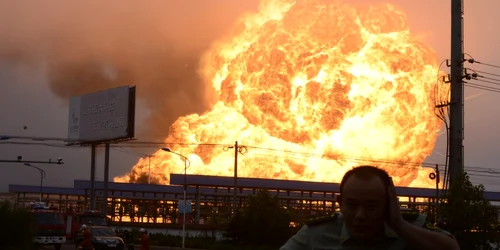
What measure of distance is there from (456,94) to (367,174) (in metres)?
25.5

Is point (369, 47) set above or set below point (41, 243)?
above

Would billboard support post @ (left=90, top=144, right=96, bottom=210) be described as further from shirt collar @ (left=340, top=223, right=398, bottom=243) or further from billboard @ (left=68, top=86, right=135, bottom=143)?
shirt collar @ (left=340, top=223, right=398, bottom=243)

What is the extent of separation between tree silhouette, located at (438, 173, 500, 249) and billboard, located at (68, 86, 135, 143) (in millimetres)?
53648

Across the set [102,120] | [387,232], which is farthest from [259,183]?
[387,232]

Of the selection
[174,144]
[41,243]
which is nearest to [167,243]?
[41,243]

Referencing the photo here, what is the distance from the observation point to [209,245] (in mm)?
57062

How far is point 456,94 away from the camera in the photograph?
27672mm

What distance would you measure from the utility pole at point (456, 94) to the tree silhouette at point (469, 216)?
2.47ft

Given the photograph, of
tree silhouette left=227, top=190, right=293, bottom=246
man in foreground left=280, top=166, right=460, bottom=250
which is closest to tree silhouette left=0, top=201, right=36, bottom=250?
tree silhouette left=227, top=190, right=293, bottom=246

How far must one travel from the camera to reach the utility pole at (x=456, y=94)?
26891 mm

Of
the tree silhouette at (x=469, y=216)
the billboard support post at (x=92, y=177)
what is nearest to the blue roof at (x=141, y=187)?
the billboard support post at (x=92, y=177)

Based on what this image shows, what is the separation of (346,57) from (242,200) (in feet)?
77.6

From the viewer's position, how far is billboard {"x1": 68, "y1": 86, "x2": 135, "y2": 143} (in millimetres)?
79812

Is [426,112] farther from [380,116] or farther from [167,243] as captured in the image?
[167,243]
